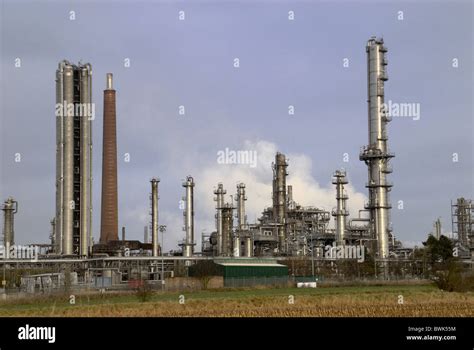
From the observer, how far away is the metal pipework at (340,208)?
78.9 meters

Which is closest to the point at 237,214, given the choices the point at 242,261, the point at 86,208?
the point at 242,261

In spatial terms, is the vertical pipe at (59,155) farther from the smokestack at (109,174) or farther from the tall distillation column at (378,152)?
the tall distillation column at (378,152)

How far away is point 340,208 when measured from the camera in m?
79.2

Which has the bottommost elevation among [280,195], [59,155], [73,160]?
[280,195]

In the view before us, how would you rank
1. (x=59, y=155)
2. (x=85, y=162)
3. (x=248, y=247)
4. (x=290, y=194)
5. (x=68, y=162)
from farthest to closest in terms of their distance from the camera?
(x=290, y=194)
(x=248, y=247)
(x=85, y=162)
(x=59, y=155)
(x=68, y=162)

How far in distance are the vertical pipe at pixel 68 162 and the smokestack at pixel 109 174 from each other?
4.82 meters

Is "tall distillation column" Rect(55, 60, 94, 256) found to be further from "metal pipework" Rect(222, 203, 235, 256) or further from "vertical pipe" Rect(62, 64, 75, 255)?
"metal pipework" Rect(222, 203, 235, 256)

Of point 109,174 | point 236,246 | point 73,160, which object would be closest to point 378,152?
point 236,246

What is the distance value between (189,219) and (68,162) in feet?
56.1

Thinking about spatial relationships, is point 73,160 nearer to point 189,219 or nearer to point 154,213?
point 154,213

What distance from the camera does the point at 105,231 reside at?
7656cm

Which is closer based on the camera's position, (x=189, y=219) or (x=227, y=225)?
(x=189, y=219)

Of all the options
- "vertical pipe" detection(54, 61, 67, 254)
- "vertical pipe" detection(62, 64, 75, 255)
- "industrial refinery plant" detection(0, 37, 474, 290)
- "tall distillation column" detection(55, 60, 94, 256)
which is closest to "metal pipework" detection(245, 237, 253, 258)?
"industrial refinery plant" detection(0, 37, 474, 290)
